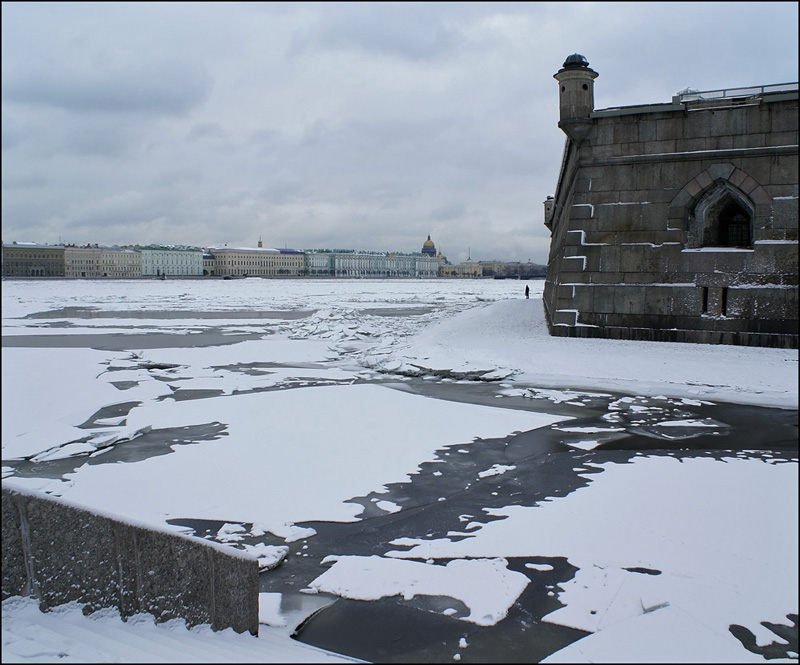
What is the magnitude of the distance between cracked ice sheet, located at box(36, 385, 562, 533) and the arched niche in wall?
813cm

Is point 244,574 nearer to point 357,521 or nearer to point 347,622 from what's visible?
point 347,622

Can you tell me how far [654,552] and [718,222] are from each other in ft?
39.4

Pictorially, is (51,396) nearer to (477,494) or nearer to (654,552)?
(477,494)

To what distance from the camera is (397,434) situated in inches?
297

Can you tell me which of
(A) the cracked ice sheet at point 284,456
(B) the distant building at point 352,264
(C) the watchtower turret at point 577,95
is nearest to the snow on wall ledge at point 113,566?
(A) the cracked ice sheet at point 284,456

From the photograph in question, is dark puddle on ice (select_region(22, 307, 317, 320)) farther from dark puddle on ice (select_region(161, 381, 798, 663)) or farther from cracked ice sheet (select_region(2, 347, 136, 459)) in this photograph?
dark puddle on ice (select_region(161, 381, 798, 663))

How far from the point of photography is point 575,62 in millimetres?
15258

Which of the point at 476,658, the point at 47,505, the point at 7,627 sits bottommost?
the point at 476,658

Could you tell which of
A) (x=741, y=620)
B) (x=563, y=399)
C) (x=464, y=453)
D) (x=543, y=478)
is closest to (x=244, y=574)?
(x=741, y=620)

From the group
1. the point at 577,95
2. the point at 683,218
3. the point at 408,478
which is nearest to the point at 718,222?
the point at 683,218

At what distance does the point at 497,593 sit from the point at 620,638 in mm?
797

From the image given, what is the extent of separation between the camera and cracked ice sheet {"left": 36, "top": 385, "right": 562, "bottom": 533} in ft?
17.3

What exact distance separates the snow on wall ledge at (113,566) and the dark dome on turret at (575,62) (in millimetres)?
14747

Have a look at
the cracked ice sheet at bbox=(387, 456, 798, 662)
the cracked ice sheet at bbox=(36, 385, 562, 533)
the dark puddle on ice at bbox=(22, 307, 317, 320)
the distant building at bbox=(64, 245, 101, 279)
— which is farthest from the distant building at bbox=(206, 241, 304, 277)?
the cracked ice sheet at bbox=(387, 456, 798, 662)
